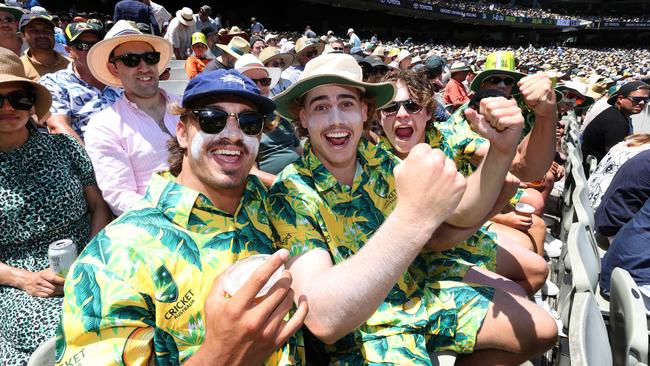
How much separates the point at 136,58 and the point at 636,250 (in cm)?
358

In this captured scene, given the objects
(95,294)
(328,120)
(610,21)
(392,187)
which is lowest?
(610,21)

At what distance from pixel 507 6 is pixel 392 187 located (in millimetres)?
61451

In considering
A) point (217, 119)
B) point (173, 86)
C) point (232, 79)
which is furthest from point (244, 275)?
point (173, 86)

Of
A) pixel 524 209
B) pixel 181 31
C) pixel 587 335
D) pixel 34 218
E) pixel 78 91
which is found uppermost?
pixel 181 31

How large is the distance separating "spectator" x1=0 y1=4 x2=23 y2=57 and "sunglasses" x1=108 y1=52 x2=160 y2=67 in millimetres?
2505

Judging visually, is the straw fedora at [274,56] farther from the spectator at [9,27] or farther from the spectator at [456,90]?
the spectator at [456,90]

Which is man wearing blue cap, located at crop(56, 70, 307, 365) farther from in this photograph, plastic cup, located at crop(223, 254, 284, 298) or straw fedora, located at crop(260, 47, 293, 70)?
straw fedora, located at crop(260, 47, 293, 70)

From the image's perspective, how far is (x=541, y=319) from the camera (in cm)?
211

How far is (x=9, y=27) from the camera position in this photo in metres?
4.52

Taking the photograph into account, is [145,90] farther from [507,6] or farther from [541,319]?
[507,6]

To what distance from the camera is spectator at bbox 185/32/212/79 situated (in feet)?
19.3

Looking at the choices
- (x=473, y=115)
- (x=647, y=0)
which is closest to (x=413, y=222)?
(x=473, y=115)

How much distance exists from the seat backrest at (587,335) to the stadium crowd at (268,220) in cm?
25

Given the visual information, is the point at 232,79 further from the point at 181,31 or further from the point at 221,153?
the point at 181,31
